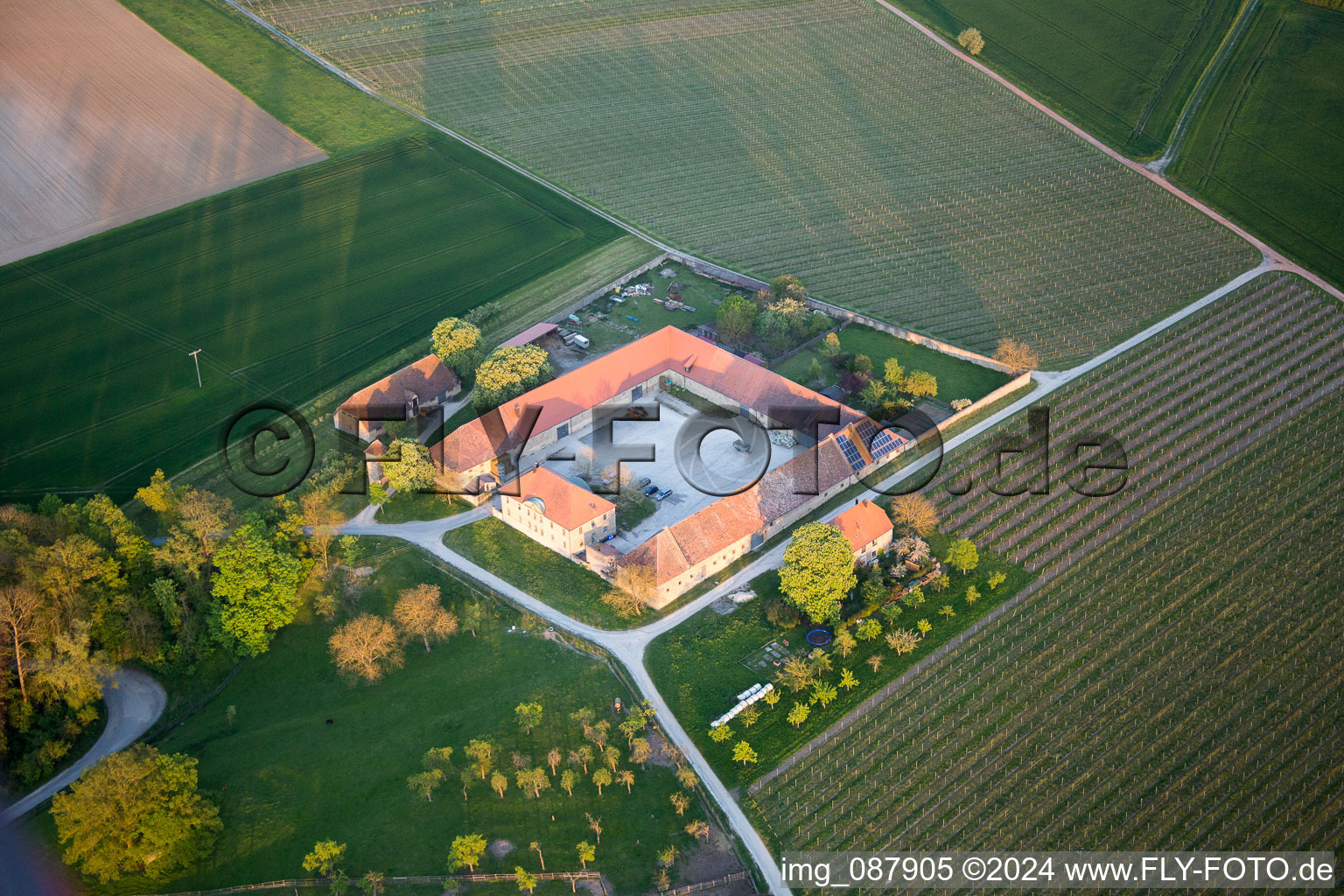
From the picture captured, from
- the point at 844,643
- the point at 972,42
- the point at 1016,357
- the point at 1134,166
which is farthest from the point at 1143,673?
the point at 972,42

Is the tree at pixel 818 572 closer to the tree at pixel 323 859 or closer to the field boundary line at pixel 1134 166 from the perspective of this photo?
the tree at pixel 323 859

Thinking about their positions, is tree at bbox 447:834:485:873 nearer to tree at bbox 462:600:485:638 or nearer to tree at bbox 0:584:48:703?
tree at bbox 462:600:485:638

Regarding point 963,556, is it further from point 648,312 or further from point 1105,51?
point 1105,51

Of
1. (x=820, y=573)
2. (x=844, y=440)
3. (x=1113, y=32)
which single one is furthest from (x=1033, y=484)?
(x=1113, y=32)

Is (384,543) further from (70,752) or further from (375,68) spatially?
(375,68)

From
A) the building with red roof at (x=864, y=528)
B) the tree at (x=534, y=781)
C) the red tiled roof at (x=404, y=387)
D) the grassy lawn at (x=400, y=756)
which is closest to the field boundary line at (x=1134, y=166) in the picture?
the building with red roof at (x=864, y=528)

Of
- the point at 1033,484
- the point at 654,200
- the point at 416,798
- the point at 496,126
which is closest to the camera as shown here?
the point at 416,798
